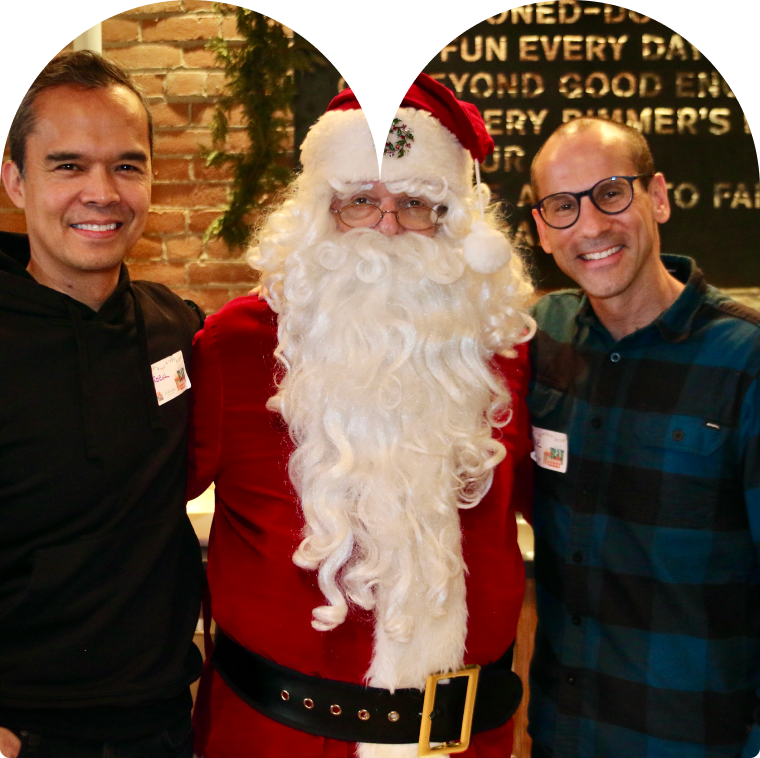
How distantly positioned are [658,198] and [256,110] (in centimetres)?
165

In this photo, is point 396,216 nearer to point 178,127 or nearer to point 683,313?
point 683,313

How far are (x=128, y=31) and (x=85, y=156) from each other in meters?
1.73

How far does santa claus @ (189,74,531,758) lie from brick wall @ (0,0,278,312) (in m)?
1.37

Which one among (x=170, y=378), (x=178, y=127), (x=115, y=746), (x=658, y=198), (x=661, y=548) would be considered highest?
(x=178, y=127)

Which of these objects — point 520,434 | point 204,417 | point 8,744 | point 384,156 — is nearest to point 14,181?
point 204,417

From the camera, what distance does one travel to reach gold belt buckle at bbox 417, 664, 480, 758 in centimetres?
144

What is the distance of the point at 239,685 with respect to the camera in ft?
5.04

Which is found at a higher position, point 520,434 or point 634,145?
point 634,145

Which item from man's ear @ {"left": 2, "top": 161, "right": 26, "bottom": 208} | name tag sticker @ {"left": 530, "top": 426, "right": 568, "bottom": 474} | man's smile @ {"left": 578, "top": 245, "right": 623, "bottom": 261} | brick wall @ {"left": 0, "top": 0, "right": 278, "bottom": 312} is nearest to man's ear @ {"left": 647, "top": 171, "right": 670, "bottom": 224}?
man's smile @ {"left": 578, "top": 245, "right": 623, "bottom": 261}

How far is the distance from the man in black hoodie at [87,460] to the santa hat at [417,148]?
42cm

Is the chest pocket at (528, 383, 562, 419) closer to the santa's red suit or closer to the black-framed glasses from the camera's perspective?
the santa's red suit

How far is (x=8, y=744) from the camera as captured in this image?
4.60 feet

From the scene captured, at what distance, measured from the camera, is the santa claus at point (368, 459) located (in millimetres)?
1466

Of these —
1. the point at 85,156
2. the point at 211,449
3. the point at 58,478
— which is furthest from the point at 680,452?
the point at 85,156
